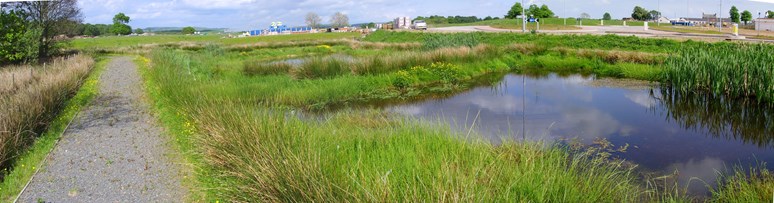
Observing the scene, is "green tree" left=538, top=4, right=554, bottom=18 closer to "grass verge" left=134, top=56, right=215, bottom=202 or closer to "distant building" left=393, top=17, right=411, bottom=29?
"distant building" left=393, top=17, right=411, bottom=29

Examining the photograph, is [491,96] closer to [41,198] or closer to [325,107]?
[325,107]

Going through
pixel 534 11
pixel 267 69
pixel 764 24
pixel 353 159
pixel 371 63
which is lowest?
pixel 353 159

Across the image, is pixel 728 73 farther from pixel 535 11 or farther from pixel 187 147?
pixel 535 11

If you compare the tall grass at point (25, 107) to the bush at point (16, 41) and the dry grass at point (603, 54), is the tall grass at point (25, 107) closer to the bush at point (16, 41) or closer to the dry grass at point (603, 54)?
the bush at point (16, 41)

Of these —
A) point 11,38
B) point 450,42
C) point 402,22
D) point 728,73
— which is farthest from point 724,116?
point 402,22

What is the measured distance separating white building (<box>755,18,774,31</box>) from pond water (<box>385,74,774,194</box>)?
69.7 ft

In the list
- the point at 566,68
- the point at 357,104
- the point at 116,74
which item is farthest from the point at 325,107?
the point at 566,68

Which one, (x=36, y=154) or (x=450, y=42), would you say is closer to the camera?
(x=36, y=154)

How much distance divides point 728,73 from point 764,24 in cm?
2665

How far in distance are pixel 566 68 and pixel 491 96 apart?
27.9 feet

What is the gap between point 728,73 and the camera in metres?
12.4

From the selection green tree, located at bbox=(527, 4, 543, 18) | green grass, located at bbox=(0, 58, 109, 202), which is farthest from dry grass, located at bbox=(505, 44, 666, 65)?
green tree, located at bbox=(527, 4, 543, 18)

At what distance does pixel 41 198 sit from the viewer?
17.7 ft

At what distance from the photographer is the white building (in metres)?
32.3
